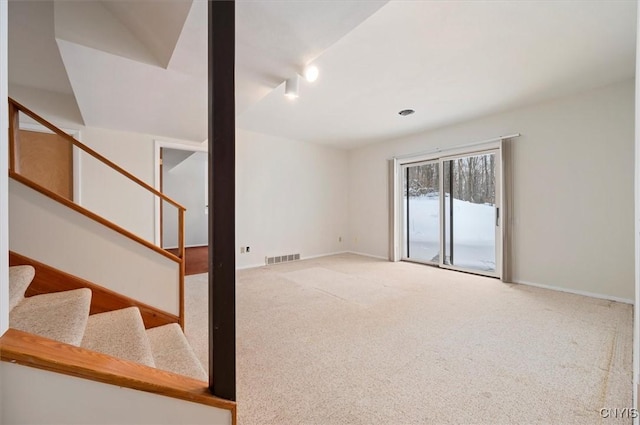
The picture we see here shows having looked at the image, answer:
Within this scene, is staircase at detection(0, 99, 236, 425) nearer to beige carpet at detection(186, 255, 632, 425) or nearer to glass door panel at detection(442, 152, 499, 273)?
beige carpet at detection(186, 255, 632, 425)

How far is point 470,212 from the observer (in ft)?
14.1

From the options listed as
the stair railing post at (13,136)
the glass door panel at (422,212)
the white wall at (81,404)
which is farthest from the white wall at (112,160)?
the glass door panel at (422,212)

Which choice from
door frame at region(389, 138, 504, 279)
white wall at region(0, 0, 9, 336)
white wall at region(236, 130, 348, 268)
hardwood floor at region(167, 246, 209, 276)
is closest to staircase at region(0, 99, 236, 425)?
Answer: white wall at region(0, 0, 9, 336)

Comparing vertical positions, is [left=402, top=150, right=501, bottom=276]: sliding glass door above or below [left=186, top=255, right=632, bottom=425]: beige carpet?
above

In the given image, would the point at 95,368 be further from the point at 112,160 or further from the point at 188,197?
the point at 188,197

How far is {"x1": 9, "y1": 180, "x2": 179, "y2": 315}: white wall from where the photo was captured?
66.8 inches

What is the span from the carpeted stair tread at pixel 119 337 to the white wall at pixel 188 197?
5.90m

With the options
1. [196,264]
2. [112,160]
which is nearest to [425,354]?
[112,160]

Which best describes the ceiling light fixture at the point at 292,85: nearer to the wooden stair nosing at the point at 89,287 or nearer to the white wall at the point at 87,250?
the white wall at the point at 87,250

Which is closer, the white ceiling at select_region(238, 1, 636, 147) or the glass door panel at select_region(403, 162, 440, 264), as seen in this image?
the white ceiling at select_region(238, 1, 636, 147)

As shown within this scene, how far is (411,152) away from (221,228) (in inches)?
186

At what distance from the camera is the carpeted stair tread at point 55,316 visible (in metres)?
1.20

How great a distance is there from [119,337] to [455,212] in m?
4.60

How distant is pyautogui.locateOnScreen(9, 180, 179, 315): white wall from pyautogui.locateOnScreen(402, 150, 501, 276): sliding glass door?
4164mm
